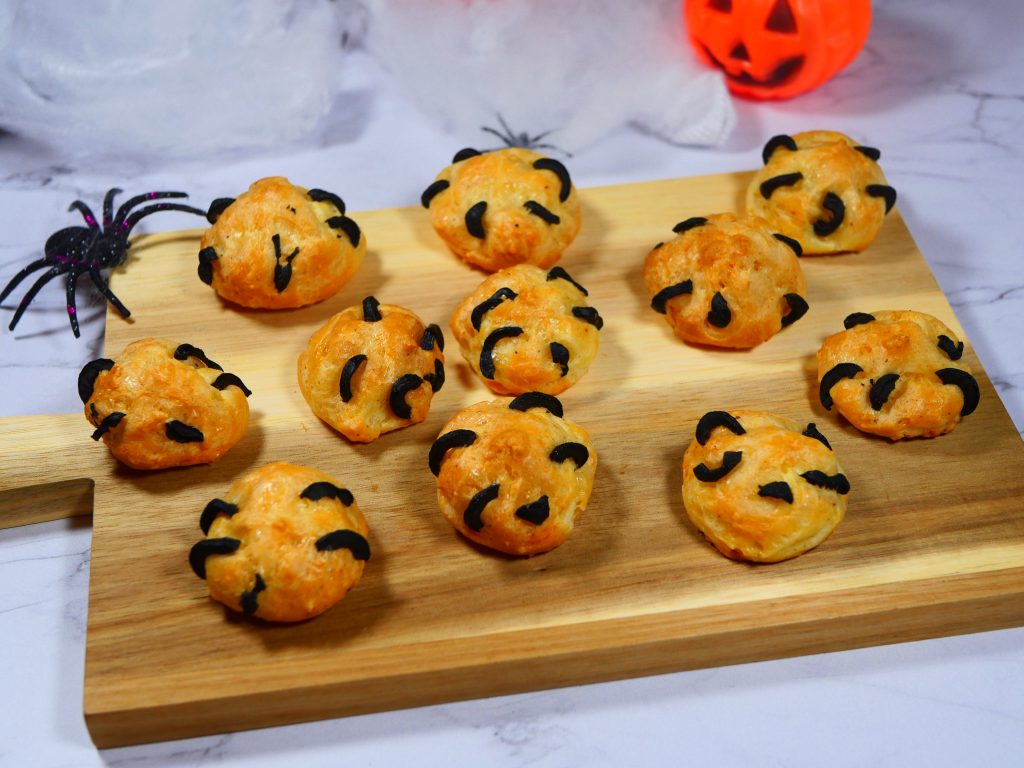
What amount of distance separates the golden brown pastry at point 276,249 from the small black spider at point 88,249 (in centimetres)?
33

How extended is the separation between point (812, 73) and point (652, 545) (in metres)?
2.18

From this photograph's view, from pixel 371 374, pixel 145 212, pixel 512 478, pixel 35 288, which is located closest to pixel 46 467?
pixel 35 288

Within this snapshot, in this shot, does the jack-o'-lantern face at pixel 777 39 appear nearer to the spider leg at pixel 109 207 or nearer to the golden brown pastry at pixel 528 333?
the golden brown pastry at pixel 528 333

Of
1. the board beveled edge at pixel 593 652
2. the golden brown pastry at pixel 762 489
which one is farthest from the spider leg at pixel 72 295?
the golden brown pastry at pixel 762 489

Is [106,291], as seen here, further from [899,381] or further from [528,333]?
[899,381]

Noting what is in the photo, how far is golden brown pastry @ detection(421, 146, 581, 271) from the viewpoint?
12.2 ft

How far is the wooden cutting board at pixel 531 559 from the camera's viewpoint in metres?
2.97

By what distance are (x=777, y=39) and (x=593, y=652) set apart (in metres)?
2.48

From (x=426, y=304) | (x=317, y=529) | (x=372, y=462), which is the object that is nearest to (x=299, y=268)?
(x=426, y=304)

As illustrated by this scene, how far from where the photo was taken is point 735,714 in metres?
3.05

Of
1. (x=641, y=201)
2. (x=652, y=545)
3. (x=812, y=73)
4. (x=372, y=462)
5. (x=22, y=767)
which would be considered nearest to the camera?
(x=22, y=767)

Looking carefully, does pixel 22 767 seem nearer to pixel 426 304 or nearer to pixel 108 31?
pixel 426 304

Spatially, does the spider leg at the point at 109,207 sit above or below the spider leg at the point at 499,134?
above

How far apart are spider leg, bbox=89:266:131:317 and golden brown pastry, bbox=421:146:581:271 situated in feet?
3.19
